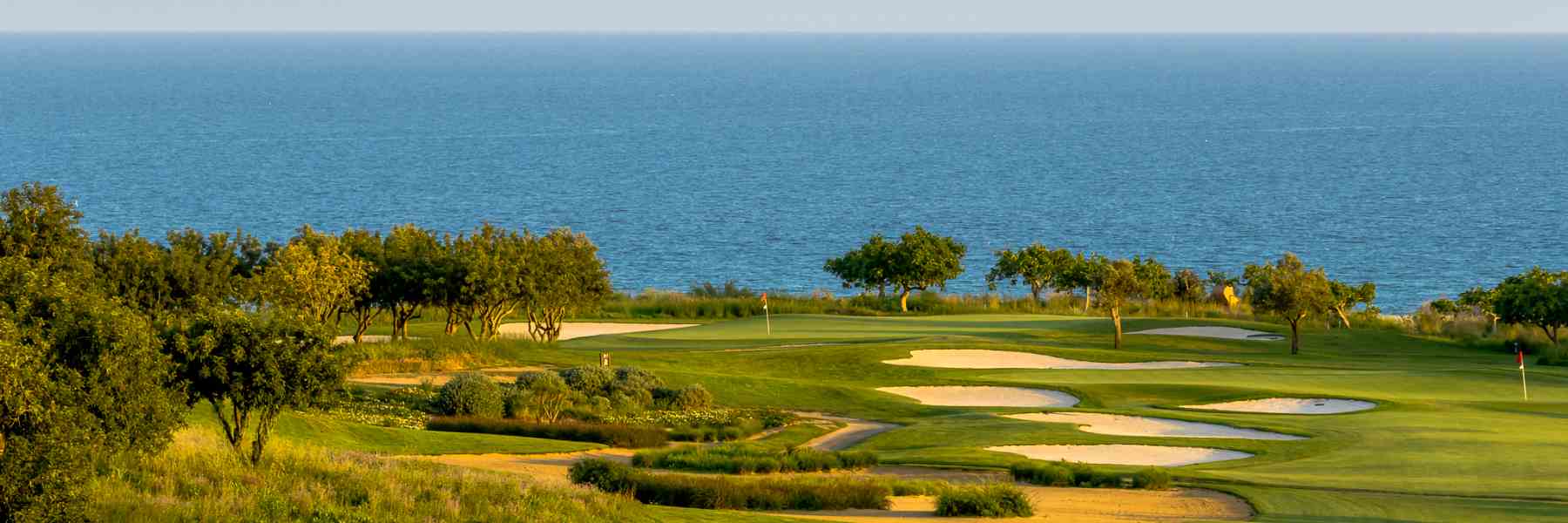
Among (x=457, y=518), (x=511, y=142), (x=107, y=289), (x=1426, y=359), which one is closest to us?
(x=457, y=518)

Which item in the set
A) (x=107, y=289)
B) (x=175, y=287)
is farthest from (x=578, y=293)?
(x=107, y=289)

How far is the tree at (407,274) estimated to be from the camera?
127 feet

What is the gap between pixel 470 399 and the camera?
30734mm

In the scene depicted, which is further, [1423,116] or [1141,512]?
[1423,116]

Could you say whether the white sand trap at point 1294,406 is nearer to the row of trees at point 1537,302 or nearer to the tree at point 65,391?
the row of trees at point 1537,302

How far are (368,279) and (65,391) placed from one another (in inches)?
805

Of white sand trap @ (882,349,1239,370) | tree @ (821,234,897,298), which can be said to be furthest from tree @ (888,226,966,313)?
white sand trap @ (882,349,1239,370)

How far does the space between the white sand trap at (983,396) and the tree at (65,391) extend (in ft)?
56.2

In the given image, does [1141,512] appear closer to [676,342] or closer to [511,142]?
[676,342]

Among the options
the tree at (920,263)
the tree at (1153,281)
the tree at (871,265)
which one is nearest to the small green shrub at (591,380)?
the tree at (920,263)

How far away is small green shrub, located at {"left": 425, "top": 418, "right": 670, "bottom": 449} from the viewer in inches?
1110

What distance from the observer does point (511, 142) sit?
166 metres

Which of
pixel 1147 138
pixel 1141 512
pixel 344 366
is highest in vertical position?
pixel 1147 138

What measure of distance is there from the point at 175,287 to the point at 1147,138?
142777 mm
